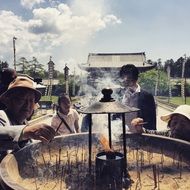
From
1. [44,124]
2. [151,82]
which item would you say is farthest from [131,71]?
[151,82]

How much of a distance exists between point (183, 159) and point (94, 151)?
1315mm

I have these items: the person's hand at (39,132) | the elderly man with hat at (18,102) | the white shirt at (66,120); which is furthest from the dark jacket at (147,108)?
the person's hand at (39,132)

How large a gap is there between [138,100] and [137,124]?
0.89m

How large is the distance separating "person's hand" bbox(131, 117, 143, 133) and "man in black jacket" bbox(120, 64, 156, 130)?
1.89 feet

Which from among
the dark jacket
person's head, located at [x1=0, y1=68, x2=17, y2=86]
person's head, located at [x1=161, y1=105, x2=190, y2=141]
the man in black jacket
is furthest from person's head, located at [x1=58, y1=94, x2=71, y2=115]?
person's head, located at [x1=161, y1=105, x2=190, y2=141]

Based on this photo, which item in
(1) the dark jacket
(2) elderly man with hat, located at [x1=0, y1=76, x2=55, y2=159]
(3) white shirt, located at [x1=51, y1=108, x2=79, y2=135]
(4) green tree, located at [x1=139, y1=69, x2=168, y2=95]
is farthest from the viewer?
(4) green tree, located at [x1=139, y1=69, x2=168, y2=95]

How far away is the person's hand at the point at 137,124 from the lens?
4.33 metres

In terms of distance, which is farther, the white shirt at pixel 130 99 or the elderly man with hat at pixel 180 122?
the white shirt at pixel 130 99

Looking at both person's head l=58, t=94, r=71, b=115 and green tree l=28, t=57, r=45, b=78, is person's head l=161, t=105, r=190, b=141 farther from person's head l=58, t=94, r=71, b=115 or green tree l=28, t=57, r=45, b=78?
green tree l=28, t=57, r=45, b=78

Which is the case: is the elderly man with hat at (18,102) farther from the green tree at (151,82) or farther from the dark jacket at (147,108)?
the green tree at (151,82)

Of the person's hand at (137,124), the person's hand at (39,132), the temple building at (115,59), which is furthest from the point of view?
the temple building at (115,59)

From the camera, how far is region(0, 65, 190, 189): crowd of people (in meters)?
2.92

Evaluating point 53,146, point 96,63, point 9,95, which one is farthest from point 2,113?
point 96,63

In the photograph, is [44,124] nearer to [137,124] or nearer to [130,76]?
[137,124]
